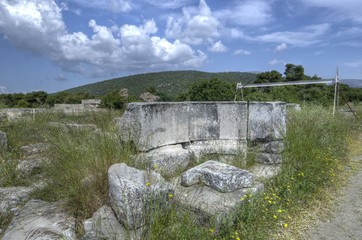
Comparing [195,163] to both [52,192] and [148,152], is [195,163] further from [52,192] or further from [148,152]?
[52,192]

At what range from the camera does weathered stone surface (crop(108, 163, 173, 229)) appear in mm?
2770

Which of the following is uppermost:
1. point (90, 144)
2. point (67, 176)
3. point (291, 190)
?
point (90, 144)

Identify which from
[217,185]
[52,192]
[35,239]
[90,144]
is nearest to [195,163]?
[217,185]

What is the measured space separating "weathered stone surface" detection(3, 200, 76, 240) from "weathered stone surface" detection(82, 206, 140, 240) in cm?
19

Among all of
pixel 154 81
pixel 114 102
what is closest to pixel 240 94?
pixel 114 102

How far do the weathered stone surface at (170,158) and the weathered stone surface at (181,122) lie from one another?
10 cm

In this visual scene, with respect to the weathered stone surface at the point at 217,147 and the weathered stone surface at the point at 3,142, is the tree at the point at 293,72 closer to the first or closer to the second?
the weathered stone surface at the point at 217,147

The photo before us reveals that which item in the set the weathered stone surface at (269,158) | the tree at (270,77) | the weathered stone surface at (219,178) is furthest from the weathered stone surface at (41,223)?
the tree at (270,77)

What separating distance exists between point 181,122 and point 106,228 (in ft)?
8.99

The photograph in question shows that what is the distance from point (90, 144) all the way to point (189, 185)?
1363 millimetres

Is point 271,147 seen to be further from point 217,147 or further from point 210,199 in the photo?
point 210,199

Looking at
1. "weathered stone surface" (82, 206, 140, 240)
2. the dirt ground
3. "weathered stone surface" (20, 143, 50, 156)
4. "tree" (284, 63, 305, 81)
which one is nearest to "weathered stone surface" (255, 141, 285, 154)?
the dirt ground

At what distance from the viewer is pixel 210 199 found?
3549 millimetres

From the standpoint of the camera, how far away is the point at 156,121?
15.7ft
